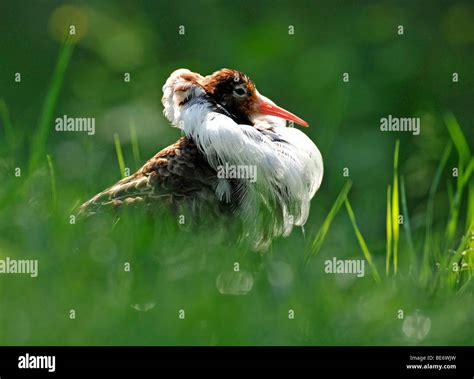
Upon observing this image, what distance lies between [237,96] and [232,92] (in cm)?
3

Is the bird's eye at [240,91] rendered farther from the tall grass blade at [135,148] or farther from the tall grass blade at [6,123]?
the tall grass blade at [6,123]

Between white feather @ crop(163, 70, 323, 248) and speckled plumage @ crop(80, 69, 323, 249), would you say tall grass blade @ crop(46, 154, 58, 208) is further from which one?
white feather @ crop(163, 70, 323, 248)

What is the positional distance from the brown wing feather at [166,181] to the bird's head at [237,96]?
0.27 meters

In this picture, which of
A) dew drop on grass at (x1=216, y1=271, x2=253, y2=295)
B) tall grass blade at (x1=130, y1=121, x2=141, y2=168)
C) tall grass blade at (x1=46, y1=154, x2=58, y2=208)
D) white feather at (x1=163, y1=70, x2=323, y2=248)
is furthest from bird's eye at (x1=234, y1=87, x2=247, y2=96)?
dew drop on grass at (x1=216, y1=271, x2=253, y2=295)

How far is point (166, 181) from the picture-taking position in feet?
15.1

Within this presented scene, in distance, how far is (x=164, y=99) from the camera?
484cm

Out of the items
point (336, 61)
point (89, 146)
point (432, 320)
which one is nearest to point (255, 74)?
point (336, 61)

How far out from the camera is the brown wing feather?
179 inches

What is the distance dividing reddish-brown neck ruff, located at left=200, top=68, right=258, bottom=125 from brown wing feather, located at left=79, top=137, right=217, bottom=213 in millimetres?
267

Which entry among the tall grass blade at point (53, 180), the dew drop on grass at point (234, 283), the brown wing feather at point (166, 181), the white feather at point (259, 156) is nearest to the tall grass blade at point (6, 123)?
the tall grass blade at point (53, 180)

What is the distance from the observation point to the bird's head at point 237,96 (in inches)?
192

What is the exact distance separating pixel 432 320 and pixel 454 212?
923 mm

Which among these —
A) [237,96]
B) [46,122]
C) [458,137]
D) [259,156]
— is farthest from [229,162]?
[458,137]

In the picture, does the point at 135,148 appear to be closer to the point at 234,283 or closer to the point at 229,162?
the point at 229,162
